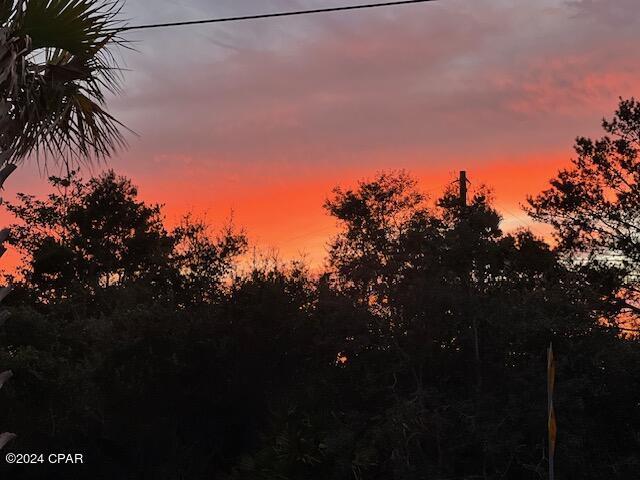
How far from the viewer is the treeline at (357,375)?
17266 mm

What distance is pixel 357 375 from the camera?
741 inches

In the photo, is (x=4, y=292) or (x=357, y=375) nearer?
(x=4, y=292)

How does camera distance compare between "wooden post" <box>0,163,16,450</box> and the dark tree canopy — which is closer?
"wooden post" <box>0,163,16,450</box>

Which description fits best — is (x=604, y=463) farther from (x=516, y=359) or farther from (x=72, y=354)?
(x=72, y=354)

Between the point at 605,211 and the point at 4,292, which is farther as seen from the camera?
the point at 605,211

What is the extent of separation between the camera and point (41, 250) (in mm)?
52438

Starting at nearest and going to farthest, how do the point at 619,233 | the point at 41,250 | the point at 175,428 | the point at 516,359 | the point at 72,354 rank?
the point at 516,359 → the point at 175,428 → the point at 72,354 → the point at 619,233 → the point at 41,250

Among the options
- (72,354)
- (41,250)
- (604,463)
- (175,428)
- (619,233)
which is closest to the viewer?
(604,463)

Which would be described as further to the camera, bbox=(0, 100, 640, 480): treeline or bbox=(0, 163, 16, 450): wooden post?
bbox=(0, 100, 640, 480): treeline

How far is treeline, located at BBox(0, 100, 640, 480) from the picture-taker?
56.6 ft

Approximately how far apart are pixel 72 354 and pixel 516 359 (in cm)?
1708

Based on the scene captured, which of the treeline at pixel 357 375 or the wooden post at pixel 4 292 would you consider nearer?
the wooden post at pixel 4 292

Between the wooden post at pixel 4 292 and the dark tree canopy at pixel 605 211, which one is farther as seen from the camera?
the dark tree canopy at pixel 605 211

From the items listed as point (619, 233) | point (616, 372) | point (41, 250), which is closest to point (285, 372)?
point (616, 372)
